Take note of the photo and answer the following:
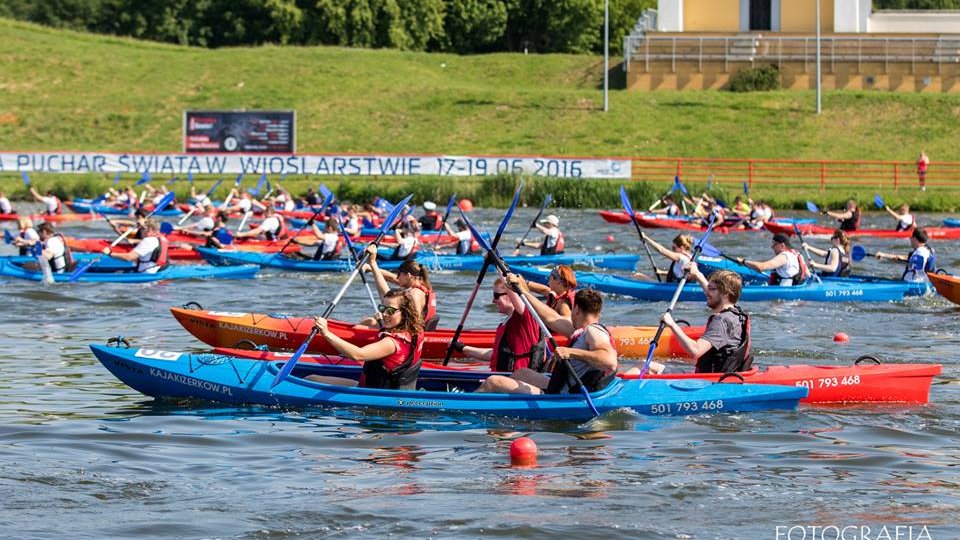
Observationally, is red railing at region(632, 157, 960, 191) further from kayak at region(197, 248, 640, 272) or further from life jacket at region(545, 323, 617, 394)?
life jacket at region(545, 323, 617, 394)

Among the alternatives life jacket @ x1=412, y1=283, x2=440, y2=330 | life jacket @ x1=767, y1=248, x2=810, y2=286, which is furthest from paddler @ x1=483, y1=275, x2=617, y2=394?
life jacket @ x1=767, y1=248, x2=810, y2=286

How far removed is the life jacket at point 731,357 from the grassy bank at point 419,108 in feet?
101

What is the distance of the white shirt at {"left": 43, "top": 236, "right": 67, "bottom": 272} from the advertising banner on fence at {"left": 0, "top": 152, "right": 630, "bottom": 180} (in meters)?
23.3

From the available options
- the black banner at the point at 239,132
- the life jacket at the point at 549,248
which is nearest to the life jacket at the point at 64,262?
the life jacket at the point at 549,248

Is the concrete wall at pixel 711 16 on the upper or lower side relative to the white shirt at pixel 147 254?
upper

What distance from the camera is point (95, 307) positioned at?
21.0 m

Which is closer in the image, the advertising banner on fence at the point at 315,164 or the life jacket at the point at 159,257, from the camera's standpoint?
the life jacket at the point at 159,257

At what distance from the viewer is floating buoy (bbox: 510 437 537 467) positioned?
1100 cm

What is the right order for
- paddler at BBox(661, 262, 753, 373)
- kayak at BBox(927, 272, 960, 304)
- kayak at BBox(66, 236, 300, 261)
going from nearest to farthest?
paddler at BBox(661, 262, 753, 373)
kayak at BBox(927, 272, 960, 304)
kayak at BBox(66, 236, 300, 261)

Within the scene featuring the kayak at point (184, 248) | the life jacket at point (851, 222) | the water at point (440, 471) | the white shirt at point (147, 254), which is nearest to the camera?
the water at point (440, 471)

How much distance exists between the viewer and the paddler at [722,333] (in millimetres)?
12719

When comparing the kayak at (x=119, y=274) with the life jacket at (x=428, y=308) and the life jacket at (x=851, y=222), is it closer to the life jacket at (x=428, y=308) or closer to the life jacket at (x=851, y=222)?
the life jacket at (x=428, y=308)

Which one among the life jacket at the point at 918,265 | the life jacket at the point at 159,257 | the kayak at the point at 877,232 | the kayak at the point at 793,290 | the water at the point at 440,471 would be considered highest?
the life jacket at the point at 159,257

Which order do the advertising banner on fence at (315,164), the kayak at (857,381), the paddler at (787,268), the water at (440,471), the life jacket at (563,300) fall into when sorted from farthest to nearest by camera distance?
the advertising banner on fence at (315,164) < the paddler at (787,268) < the kayak at (857,381) < the life jacket at (563,300) < the water at (440,471)
